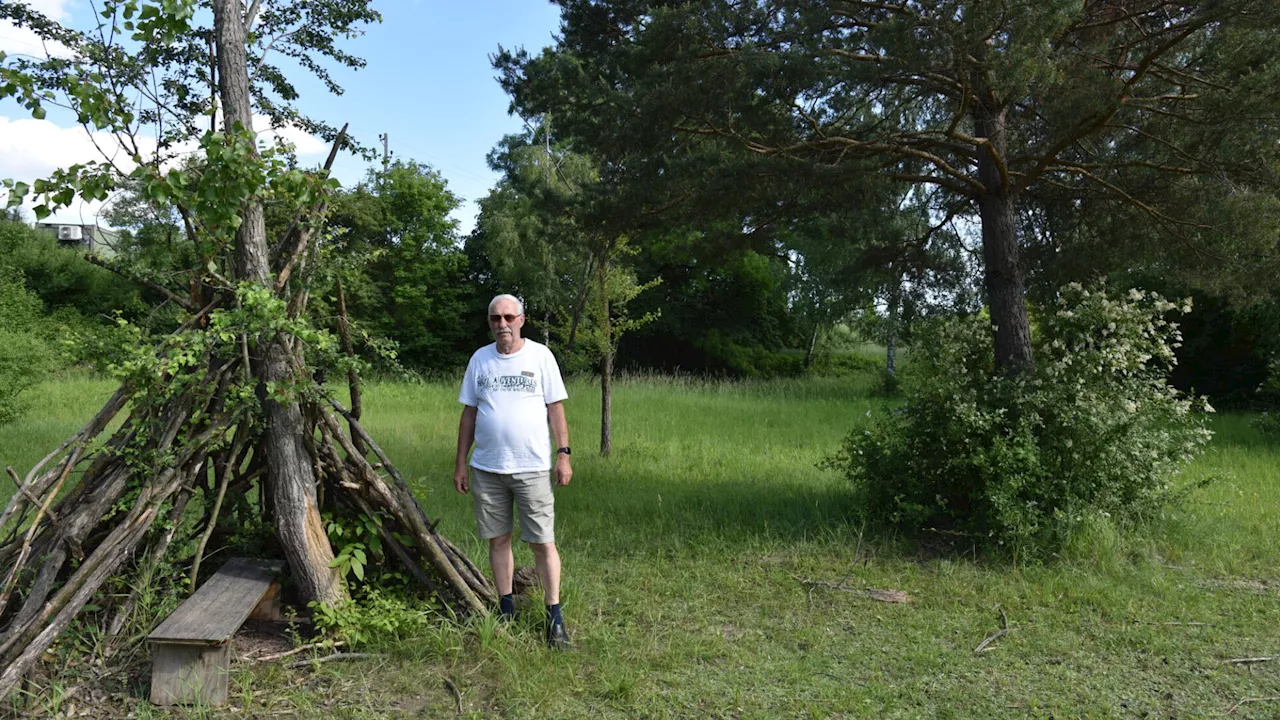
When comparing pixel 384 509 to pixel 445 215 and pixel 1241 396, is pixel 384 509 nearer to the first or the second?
pixel 1241 396

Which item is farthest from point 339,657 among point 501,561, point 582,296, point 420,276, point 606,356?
point 420,276

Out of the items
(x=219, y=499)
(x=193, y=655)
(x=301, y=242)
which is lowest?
(x=193, y=655)

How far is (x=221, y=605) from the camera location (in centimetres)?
391

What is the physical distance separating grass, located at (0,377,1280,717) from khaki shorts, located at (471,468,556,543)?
521mm

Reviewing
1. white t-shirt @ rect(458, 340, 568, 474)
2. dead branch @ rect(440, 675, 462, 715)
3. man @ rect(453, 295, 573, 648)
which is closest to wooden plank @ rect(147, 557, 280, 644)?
dead branch @ rect(440, 675, 462, 715)

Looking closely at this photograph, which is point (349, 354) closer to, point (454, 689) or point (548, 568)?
point (548, 568)

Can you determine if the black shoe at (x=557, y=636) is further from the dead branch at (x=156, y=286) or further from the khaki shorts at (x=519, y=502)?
the dead branch at (x=156, y=286)

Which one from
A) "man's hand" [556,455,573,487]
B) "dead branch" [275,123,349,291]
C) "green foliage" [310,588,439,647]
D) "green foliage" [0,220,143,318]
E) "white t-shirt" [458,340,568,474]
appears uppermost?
"green foliage" [0,220,143,318]

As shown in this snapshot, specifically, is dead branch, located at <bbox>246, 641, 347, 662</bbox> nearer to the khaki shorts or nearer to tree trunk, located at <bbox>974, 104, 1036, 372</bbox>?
the khaki shorts

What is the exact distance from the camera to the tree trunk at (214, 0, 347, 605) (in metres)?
4.38

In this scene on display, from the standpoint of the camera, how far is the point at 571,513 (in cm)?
773

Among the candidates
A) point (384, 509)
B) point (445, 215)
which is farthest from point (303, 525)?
point (445, 215)

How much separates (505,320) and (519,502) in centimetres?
96

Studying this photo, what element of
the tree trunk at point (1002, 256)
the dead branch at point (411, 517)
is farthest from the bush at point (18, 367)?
the tree trunk at point (1002, 256)
